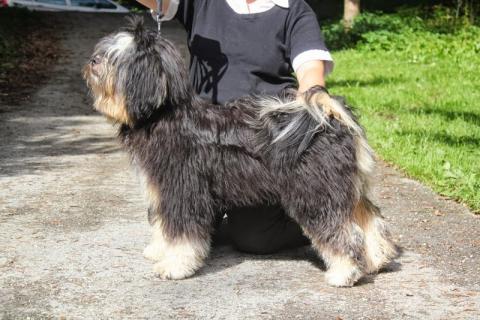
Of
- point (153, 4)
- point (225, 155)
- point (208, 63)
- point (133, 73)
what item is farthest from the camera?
point (208, 63)

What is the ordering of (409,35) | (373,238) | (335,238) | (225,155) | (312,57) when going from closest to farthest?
(335,238) → (225,155) → (373,238) → (312,57) → (409,35)

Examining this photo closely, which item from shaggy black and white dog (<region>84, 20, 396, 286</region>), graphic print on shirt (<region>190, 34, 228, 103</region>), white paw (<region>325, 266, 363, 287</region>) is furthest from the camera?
graphic print on shirt (<region>190, 34, 228, 103</region>)

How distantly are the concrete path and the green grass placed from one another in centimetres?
33

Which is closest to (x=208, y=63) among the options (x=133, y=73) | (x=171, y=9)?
(x=171, y=9)

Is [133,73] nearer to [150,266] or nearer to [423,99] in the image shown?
[150,266]

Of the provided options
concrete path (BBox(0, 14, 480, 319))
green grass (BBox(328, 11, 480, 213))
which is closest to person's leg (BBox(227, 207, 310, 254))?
concrete path (BBox(0, 14, 480, 319))

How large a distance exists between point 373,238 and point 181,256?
3.51 feet

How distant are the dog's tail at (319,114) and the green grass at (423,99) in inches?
73.7

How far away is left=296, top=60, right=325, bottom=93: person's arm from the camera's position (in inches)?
172

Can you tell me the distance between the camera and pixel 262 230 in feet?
15.4

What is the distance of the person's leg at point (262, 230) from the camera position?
4711 millimetres

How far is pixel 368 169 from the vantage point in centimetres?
416

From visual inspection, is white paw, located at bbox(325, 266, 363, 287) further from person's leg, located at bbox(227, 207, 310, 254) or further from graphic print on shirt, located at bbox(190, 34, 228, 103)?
graphic print on shirt, located at bbox(190, 34, 228, 103)

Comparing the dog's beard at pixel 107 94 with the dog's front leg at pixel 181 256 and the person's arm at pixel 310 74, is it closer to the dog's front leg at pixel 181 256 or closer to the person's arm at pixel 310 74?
the dog's front leg at pixel 181 256
